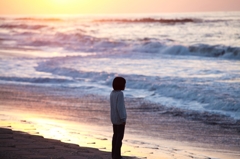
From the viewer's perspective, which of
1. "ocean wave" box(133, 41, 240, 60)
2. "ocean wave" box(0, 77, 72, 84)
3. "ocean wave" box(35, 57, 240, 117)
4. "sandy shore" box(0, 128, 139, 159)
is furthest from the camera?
"ocean wave" box(133, 41, 240, 60)

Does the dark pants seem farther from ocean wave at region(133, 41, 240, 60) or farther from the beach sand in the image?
ocean wave at region(133, 41, 240, 60)

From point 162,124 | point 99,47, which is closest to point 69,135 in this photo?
point 162,124

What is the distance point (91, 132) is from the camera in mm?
7840

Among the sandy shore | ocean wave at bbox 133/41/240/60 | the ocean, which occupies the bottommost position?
the sandy shore

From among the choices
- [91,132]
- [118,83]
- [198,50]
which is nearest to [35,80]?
[91,132]

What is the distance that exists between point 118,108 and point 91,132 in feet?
7.84

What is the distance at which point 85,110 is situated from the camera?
1052cm

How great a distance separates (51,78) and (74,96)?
13.2 feet

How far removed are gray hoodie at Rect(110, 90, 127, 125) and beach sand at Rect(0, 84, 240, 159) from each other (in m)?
0.54

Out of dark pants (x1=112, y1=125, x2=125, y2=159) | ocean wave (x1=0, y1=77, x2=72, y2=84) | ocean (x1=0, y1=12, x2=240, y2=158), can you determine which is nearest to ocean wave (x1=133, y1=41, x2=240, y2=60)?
ocean (x1=0, y1=12, x2=240, y2=158)

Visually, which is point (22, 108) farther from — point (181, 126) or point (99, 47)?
point (99, 47)

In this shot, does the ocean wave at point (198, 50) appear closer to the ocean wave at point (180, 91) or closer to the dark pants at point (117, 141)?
the ocean wave at point (180, 91)

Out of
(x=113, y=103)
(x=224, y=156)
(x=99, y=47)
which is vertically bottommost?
(x=224, y=156)

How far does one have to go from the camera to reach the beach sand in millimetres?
5805
